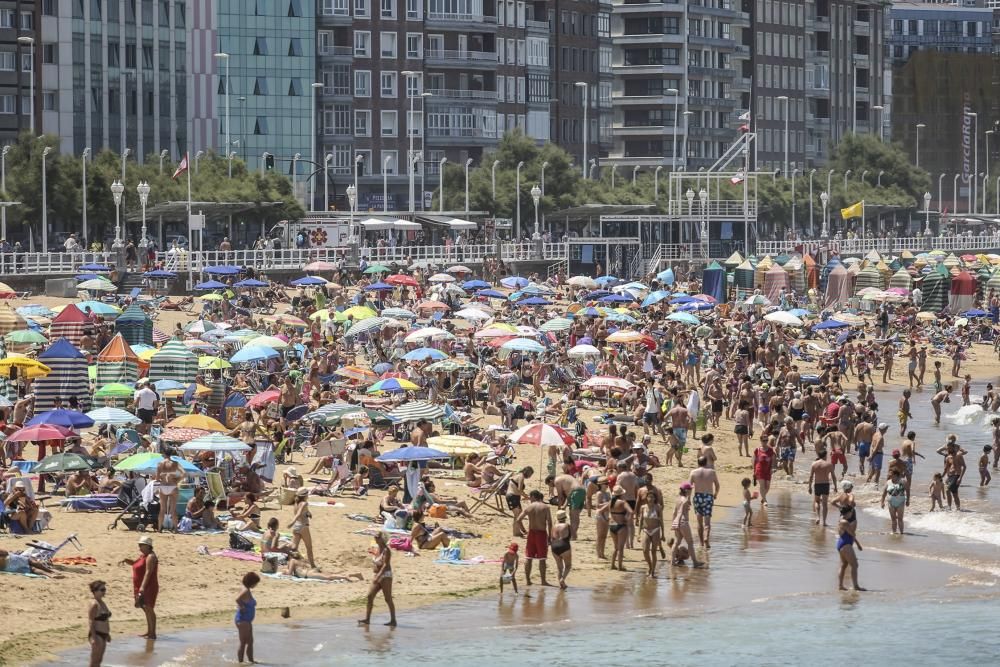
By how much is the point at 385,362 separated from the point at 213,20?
202ft

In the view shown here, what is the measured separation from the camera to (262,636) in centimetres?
2188

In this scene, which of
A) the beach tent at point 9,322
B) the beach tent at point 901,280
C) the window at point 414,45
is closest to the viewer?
→ the beach tent at point 9,322

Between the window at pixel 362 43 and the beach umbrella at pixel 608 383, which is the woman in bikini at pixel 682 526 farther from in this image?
the window at pixel 362 43

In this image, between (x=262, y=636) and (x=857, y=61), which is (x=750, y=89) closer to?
(x=857, y=61)

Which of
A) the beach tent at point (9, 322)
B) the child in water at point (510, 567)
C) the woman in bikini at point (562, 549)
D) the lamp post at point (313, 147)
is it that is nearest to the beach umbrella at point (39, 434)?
the child in water at point (510, 567)

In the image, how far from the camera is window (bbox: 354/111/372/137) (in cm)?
10638

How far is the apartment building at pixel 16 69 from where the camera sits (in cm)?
9138

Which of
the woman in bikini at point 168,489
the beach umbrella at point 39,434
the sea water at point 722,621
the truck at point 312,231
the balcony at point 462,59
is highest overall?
the balcony at point 462,59

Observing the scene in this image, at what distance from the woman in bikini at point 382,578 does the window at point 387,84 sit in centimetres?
8551

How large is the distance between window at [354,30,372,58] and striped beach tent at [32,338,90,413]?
241 feet

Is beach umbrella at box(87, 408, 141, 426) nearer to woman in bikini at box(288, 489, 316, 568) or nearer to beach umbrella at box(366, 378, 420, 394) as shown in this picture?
woman in bikini at box(288, 489, 316, 568)

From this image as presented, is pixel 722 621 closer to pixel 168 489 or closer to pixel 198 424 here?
pixel 168 489

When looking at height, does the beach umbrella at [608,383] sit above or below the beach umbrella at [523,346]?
below

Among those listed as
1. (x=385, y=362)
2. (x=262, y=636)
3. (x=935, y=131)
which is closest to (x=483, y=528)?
(x=262, y=636)
